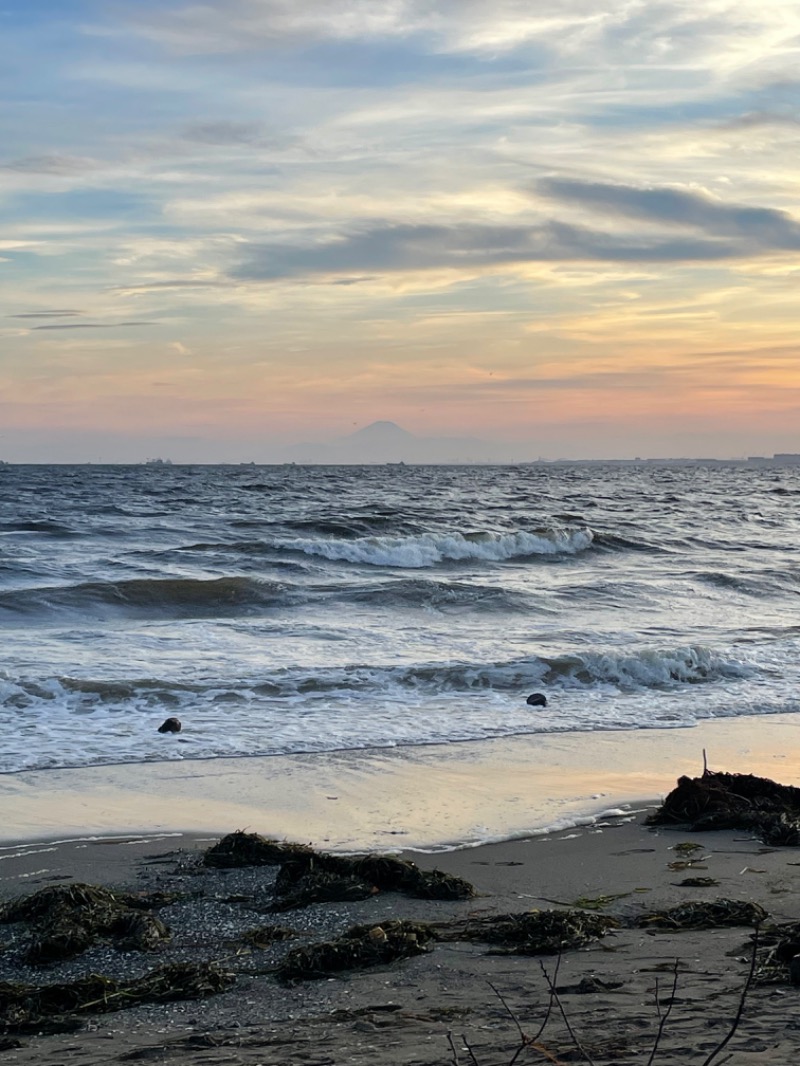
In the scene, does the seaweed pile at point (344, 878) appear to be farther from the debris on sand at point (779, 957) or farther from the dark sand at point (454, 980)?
the debris on sand at point (779, 957)

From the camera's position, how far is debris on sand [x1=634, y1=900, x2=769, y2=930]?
16.1ft

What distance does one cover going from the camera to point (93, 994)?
13.8 feet

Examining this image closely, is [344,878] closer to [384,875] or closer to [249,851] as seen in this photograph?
[384,875]

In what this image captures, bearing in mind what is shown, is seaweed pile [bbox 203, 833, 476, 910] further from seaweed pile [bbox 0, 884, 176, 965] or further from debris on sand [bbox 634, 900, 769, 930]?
debris on sand [bbox 634, 900, 769, 930]

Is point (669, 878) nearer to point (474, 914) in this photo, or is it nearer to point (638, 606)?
point (474, 914)

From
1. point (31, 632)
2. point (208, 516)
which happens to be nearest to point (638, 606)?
point (31, 632)

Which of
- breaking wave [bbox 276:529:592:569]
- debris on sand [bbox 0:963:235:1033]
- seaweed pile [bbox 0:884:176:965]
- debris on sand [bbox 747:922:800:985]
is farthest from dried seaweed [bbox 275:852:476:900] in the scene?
breaking wave [bbox 276:529:592:569]

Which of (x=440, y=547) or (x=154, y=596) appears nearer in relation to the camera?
(x=154, y=596)

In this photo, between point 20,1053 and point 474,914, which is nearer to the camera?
point 20,1053

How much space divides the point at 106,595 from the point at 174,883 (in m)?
13.6

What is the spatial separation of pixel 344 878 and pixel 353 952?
1.19 m

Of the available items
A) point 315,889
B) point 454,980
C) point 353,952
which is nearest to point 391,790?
point 315,889

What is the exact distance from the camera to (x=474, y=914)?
5238 millimetres

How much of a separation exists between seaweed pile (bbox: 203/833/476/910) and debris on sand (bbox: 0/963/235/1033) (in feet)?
3.67
